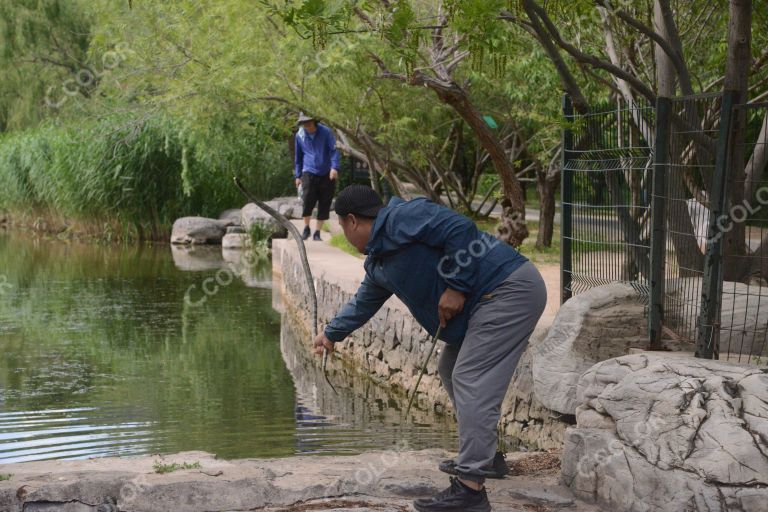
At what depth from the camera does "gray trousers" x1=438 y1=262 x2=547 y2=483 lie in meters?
4.91

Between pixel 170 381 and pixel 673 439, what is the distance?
274 inches

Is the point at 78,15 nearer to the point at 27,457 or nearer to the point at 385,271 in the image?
the point at 27,457

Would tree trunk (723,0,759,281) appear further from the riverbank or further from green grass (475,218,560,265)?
green grass (475,218,560,265)

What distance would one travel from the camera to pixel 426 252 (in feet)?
16.1

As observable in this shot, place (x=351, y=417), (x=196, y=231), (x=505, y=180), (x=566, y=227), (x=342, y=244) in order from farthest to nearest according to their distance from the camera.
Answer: (x=196, y=231)
(x=342, y=244)
(x=505, y=180)
(x=351, y=417)
(x=566, y=227)

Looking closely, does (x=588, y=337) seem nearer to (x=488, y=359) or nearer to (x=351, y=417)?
(x=488, y=359)

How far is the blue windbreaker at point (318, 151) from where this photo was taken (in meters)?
15.4

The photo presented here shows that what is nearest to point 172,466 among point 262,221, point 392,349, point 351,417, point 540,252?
point 351,417

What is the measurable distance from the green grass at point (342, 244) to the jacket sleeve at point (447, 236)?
10062 mm

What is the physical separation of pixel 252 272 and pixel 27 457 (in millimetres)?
12774

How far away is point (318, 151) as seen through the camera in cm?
1540

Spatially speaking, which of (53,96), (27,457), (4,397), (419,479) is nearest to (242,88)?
(4,397)

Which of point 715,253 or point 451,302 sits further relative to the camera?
point 715,253

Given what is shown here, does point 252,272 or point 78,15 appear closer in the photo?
point 252,272
